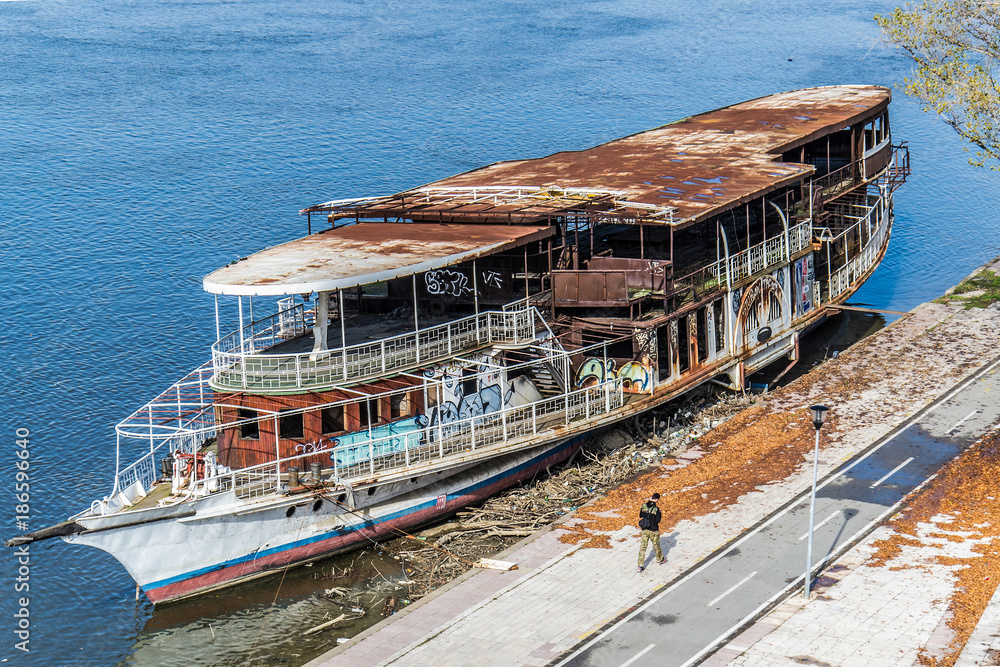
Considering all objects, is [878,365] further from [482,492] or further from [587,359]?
[482,492]

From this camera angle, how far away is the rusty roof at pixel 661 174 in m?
39.9

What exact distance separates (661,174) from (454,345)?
1418 cm

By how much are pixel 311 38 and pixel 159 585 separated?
303 feet

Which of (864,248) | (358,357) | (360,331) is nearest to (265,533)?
(358,357)

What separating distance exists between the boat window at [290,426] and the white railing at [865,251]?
87.6 ft


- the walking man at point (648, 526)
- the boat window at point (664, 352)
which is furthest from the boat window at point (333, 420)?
the boat window at point (664, 352)

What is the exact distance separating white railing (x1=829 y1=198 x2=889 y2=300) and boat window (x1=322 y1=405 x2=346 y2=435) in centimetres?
2550

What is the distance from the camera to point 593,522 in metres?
32.9

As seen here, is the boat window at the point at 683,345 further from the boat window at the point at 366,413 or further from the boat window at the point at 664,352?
the boat window at the point at 366,413

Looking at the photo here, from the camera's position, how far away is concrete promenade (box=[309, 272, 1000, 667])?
25547 mm

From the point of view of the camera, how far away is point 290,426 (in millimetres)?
33219

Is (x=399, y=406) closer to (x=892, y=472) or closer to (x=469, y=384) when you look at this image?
(x=469, y=384)

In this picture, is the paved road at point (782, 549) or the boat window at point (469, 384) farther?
the boat window at point (469, 384)

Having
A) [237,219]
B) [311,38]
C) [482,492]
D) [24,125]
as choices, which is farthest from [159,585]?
[311,38]
